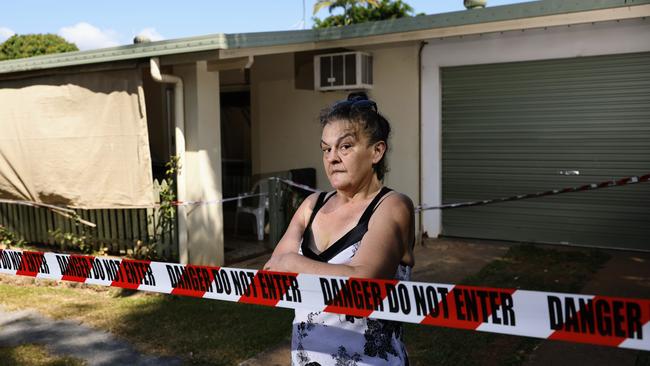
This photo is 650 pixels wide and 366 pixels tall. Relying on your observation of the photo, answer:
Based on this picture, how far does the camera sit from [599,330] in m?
1.77

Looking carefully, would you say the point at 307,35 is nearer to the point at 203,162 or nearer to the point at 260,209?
the point at 203,162

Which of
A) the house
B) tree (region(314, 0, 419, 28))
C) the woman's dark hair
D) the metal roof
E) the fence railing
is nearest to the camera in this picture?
the woman's dark hair

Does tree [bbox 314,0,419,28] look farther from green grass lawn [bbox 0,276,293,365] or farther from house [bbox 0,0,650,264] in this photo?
green grass lawn [bbox 0,276,293,365]

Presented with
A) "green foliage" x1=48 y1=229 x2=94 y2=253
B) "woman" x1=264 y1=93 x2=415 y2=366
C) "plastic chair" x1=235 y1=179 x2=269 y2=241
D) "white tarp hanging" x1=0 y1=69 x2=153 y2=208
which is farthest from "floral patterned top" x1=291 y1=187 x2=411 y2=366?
"plastic chair" x1=235 y1=179 x2=269 y2=241

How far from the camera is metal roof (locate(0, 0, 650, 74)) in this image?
643 cm

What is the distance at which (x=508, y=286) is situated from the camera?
6.46 metres

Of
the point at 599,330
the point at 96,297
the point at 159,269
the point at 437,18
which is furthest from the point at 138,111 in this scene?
the point at 599,330

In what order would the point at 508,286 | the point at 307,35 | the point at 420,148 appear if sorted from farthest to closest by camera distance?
the point at 420,148 < the point at 307,35 < the point at 508,286

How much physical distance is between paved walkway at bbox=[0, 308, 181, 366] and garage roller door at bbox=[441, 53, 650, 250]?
5.76 meters

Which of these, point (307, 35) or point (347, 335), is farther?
point (307, 35)

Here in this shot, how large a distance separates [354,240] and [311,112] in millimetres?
8151

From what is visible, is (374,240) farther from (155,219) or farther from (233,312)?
(155,219)

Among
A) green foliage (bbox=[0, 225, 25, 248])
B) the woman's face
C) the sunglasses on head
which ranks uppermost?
the sunglasses on head

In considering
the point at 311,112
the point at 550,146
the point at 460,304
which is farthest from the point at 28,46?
the point at 460,304
